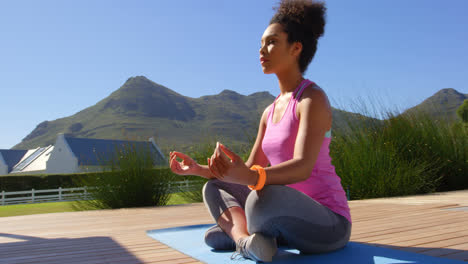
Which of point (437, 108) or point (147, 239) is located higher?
point (437, 108)

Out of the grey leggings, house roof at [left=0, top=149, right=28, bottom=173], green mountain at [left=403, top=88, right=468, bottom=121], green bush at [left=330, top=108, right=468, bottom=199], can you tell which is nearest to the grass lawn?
green bush at [left=330, top=108, right=468, bottom=199]

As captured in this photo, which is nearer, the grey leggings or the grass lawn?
the grey leggings

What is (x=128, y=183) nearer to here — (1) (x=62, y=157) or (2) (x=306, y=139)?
(2) (x=306, y=139)

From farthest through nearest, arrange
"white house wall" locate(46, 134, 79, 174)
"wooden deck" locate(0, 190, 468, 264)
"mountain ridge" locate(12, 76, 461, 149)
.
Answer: "mountain ridge" locate(12, 76, 461, 149), "white house wall" locate(46, 134, 79, 174), "wooden deck" locate(0, 190, 468, 264)

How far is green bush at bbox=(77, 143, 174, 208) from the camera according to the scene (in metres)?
5.11

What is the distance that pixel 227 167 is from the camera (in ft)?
3.74

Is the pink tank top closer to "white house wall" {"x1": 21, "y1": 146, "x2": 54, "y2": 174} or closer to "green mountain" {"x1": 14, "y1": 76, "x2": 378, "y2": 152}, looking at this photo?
"white house wall" {"x1": 21, "y1": 146, "x2": 54, "y2": 174}

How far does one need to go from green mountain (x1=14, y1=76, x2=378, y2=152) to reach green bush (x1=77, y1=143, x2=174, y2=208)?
330 ft

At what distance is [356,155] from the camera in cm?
A: 516

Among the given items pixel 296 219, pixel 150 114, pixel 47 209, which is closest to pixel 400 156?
pixel 296 219

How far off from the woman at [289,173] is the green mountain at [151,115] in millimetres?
104356

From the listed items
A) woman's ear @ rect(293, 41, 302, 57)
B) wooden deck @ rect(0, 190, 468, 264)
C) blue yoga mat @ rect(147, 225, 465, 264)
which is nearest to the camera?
blue yoga mat @ rect(147, 225, 465, 264)

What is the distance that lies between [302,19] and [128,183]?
4062 mm

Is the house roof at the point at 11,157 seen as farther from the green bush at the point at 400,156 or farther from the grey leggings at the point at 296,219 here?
the grey leggings at the point at 296,219
